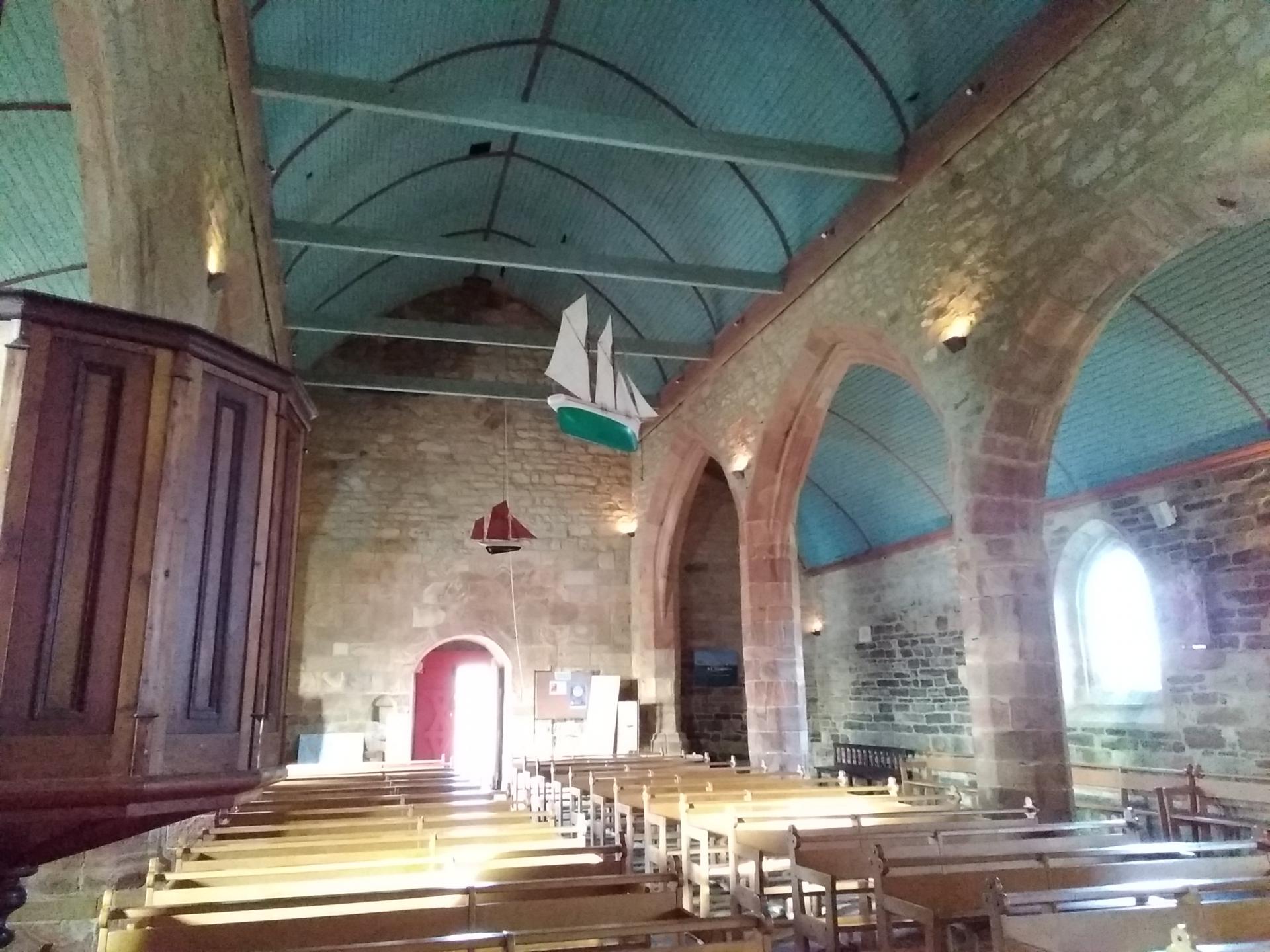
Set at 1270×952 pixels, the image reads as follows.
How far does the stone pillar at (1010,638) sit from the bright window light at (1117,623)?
9.61 feet

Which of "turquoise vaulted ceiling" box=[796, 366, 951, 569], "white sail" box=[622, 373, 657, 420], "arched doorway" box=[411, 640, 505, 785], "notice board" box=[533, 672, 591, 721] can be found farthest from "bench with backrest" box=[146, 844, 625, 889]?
"arched doorway" box=[411, 640, 505, 785]

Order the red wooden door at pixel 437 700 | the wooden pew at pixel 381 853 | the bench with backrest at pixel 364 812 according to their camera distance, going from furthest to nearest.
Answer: the red wooden door at pixel 437 700 < the bench with backrest at pixel 364 812 < the wooden pew at pixel 381 853

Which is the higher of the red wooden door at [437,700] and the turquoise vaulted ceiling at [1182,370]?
the turquoise vaulted ceiling at [1182,370]

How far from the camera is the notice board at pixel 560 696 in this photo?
453 inches

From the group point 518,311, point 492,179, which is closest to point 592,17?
point 492,179

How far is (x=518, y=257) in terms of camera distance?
7.61 metres

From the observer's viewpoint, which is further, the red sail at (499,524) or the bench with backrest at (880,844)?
the red sail at (499,524)

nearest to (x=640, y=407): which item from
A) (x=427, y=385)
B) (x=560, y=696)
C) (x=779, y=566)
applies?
(x=779, y=566)

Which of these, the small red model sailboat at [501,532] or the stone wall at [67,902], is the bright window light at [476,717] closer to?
the small red model sailboat at [501,532]

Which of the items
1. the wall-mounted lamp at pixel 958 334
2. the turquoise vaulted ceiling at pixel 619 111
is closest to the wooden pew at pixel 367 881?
the wall-mounted lamp at pixel 958 334

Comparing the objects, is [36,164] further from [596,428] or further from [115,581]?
[596,428]

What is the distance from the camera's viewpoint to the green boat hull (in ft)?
24.7

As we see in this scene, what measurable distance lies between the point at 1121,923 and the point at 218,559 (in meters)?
2.53

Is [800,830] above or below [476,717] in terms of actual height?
below
